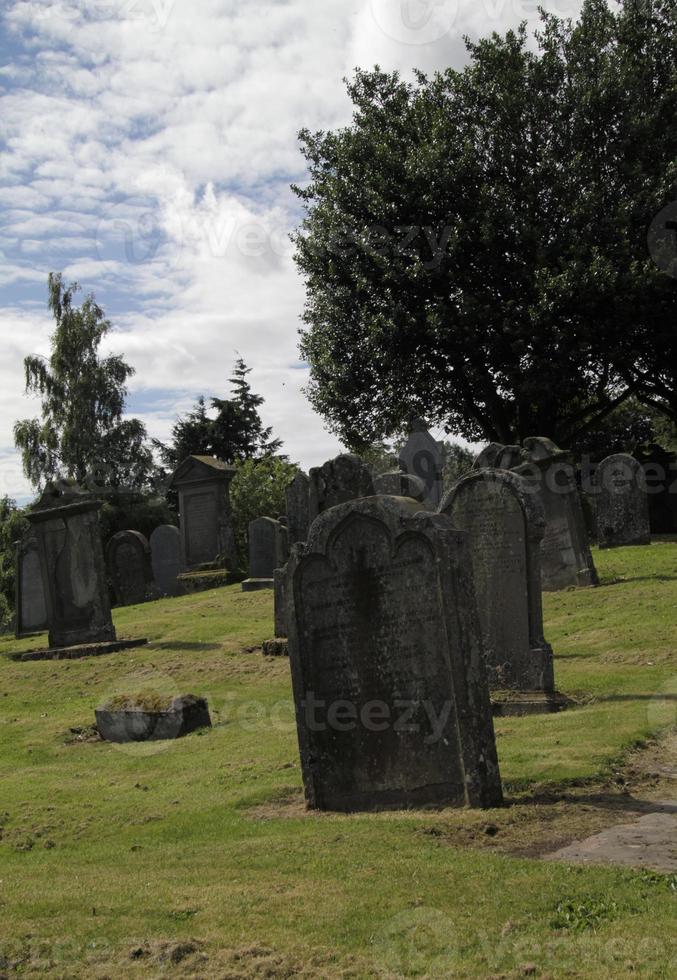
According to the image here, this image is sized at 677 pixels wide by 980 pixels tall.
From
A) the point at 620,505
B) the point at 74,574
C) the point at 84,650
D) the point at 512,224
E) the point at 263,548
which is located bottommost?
the point at 84,650

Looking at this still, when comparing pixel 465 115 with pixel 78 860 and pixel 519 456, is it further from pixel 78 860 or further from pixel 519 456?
pixel 78 860

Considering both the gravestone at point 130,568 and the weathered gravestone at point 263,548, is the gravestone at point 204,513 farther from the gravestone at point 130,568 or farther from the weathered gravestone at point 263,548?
the weathered gravestone at point 263,548

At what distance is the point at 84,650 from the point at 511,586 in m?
10.2

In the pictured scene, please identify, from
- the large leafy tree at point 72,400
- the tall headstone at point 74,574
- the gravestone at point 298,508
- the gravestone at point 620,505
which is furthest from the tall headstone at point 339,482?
the large leafy tree at point 72,400

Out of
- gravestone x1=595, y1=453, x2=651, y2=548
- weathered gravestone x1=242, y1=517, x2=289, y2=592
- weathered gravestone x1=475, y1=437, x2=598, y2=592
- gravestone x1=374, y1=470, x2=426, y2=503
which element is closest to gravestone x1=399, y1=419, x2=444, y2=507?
weathered gravestone x1=242, y1=517, x2=289, y2=592

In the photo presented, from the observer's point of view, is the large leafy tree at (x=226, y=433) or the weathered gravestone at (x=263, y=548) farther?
the large leafy tree at (x=226, y=433)

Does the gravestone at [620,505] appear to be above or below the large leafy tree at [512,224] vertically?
below

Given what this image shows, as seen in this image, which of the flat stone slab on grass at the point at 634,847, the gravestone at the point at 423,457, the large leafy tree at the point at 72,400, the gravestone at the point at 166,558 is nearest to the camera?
the flat stone slab on grass at the point at 634,847

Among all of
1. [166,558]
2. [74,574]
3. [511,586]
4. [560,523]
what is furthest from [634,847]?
[166,558]

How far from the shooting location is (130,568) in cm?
3559

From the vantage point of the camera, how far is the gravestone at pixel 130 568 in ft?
116

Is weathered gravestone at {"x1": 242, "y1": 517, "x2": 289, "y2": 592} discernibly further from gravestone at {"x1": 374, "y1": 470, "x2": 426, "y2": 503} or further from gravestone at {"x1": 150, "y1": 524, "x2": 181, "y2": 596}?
gravestone at {"x1": 374, "y1": 470, "x2": 426, "y2": 503}

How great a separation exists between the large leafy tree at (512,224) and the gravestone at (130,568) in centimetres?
867

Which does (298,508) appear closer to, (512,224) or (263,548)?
(263,548)
